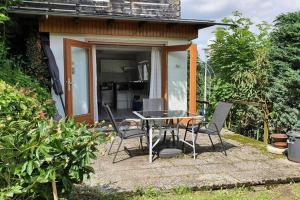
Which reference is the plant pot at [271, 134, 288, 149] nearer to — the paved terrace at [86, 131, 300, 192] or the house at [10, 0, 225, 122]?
the paved terrace at [86, 131, 300, 192]

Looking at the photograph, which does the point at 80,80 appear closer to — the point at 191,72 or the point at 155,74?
the point at 155,74

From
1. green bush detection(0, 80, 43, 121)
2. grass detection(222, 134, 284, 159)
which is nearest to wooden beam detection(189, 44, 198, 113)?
grass detection(222, 134, 284, 159)

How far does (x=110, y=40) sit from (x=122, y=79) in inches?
280

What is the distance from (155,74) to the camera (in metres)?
9.77

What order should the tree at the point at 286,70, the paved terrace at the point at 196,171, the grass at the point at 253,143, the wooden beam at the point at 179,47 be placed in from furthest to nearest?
1. the wooden beam at the point at 179,47
2. the tree at the point at 286,70
3. the grass at the point at 253,143
4. the paved terrace at the point at 196,171

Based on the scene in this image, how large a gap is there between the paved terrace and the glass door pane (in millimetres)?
2921

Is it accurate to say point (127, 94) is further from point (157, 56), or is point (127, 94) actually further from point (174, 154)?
point (174, 154)

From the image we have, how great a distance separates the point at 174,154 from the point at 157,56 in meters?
4.59

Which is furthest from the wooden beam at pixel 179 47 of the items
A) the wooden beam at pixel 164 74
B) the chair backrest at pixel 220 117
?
the chair backrest at pixel 220 117

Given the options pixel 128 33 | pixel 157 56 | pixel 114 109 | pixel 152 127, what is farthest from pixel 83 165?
pixel 114 109

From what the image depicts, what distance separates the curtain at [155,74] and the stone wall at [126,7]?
1.95m

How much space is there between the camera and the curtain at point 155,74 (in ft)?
31.8

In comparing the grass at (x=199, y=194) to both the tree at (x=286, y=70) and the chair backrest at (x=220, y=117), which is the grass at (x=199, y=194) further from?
the tree at (x=286, y=70)

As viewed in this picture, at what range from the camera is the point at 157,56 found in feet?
31.8
